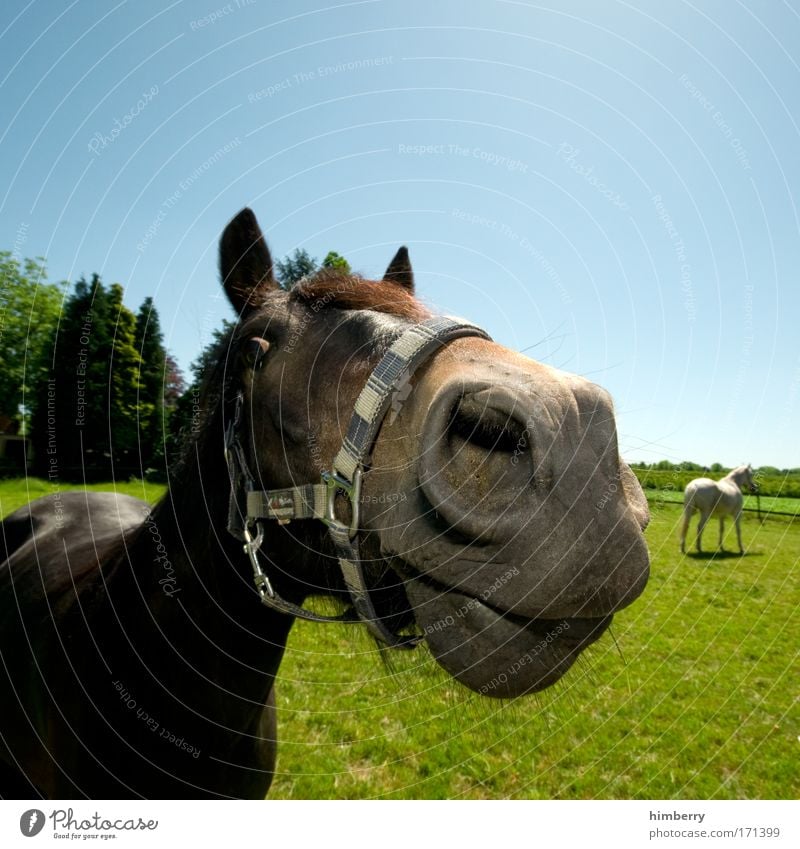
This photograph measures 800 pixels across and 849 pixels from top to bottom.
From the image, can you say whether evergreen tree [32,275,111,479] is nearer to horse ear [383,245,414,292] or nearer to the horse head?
horse ear [383,245,414,292]

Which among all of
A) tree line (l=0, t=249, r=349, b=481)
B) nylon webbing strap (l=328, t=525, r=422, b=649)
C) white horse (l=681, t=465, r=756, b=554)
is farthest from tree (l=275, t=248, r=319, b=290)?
white horse (l=681, t=465, r=756, b=554)

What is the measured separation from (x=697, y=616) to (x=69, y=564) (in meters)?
11.0

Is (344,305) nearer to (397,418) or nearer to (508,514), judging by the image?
(397,418)

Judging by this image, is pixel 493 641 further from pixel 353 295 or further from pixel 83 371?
pixel 83 371

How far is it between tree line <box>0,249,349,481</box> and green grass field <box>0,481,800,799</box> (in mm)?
1670

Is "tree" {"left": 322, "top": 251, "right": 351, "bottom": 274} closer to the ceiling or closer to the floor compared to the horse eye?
closer to the ceiling

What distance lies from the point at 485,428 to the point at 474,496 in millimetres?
176

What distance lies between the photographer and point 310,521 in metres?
1.81

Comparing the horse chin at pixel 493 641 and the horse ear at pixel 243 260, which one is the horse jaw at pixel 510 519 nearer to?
the horse chin at pixel 493 641

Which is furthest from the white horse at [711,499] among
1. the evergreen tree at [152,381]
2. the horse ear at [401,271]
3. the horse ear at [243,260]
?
the horse ear at [243,260]

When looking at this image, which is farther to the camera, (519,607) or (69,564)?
(69,564)

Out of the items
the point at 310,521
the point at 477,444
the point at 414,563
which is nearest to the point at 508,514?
the point at 477,444

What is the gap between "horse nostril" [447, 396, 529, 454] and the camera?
129cm

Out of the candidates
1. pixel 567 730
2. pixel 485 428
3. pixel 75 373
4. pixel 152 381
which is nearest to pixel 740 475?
pixel 567 730
